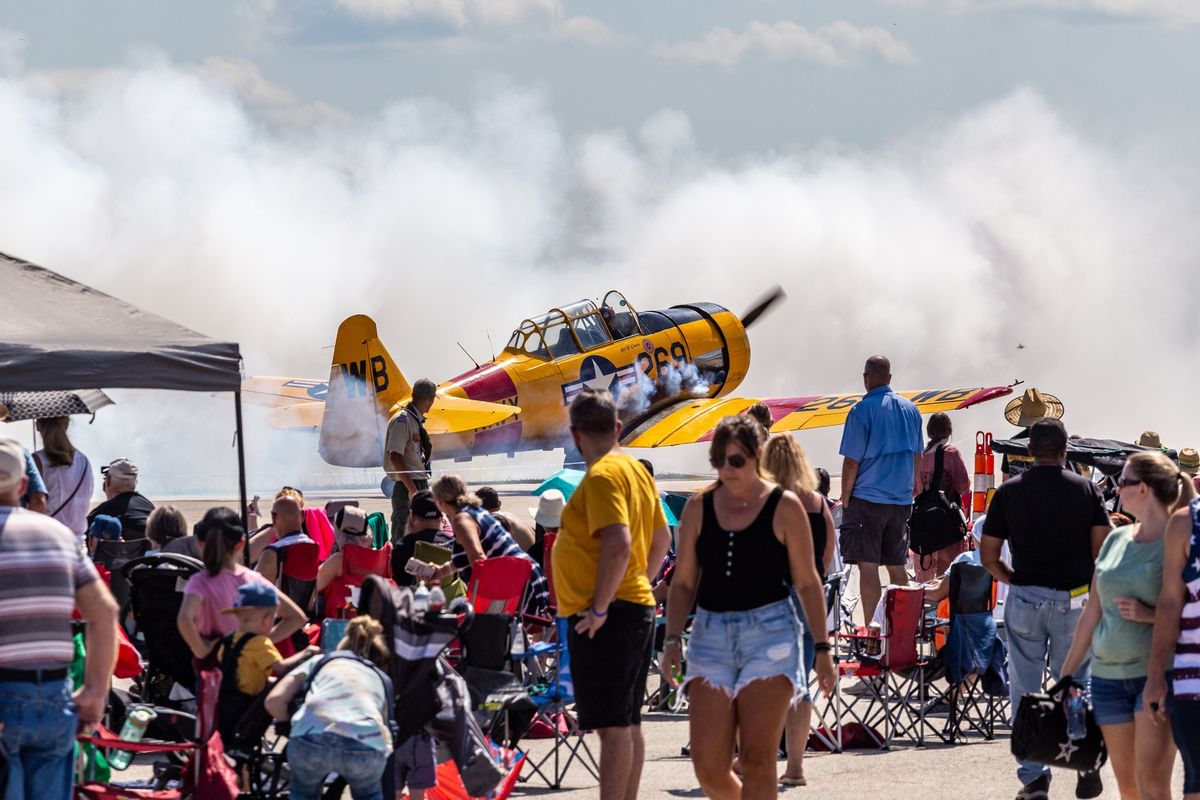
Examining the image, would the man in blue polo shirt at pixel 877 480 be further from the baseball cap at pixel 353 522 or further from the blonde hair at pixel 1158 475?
the blonde hair at pixel 1158 475

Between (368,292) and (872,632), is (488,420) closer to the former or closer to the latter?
(872,632)

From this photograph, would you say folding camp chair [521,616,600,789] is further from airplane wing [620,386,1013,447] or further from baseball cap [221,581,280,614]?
airplane wing [620,386,1013,447]

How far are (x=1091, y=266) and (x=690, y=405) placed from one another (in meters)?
40.1

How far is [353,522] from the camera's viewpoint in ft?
26.1

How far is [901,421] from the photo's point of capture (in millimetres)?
9953

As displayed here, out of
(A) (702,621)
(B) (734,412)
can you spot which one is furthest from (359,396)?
(A) (702,621)

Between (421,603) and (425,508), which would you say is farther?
(425,508)

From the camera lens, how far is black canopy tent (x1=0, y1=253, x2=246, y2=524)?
26.9 feet

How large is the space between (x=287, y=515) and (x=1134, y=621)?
4244mm

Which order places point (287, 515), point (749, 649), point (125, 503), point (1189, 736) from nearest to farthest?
point (1189, 736)
point (749, 649)
point (287, 515)
point (125, 503)

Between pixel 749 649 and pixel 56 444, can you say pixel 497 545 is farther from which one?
pixel 749 649

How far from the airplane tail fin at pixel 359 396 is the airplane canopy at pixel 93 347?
1190 centimetres

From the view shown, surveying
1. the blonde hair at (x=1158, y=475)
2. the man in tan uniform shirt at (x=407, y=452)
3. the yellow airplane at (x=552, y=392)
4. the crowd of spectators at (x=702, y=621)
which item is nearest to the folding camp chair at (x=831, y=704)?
the crowd of spectators at (x=702, y=621)

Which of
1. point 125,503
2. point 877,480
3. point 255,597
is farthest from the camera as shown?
point 877,480
